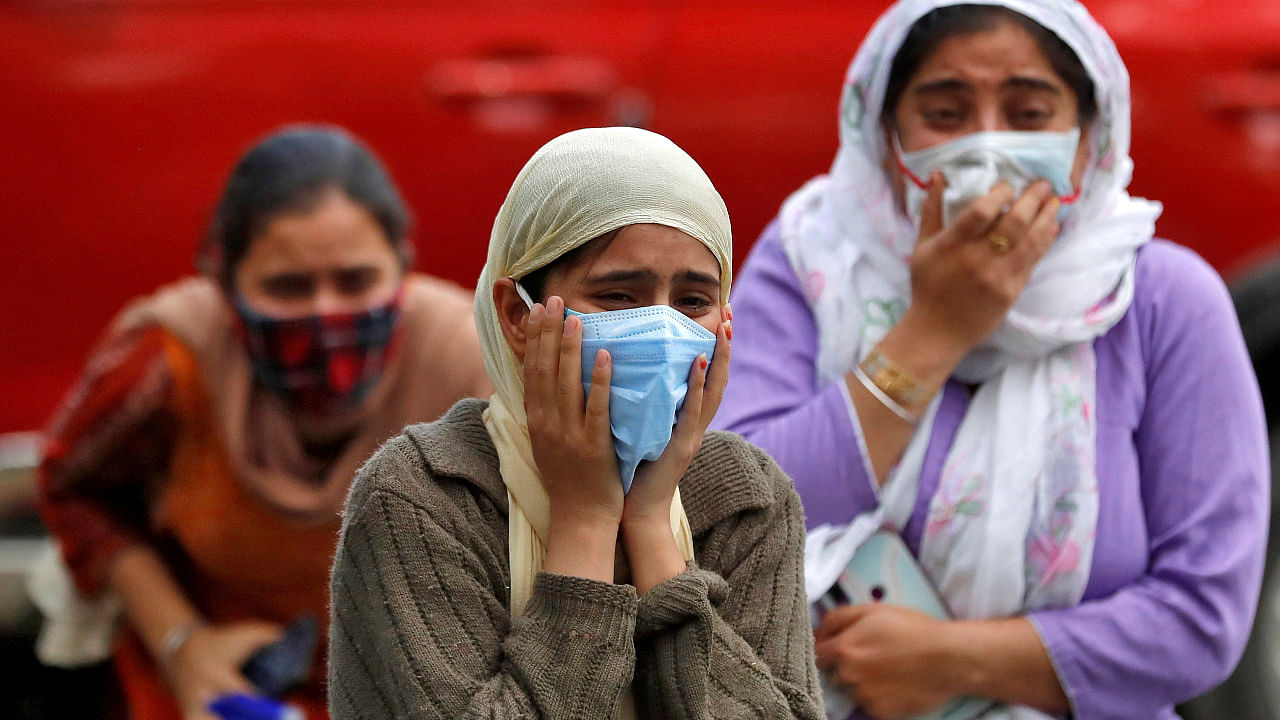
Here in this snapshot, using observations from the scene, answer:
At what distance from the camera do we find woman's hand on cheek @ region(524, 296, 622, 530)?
1491 millimetres

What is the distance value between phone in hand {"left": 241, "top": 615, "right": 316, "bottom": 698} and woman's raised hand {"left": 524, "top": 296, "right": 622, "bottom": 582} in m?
1.18

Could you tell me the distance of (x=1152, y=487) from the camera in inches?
81.4

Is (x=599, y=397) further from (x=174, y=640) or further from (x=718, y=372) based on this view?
(x=174, y=640)

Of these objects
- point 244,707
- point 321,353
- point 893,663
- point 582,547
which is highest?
point 582,547

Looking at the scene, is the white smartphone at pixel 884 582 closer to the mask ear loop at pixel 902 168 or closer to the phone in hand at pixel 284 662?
the mask ear loop at pixel 902 168

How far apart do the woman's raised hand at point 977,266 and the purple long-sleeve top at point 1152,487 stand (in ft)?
0.45

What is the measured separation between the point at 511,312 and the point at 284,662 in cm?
122

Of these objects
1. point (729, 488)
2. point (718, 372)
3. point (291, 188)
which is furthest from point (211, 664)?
point (718, 372)

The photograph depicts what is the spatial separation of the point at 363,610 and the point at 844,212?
1081 millimetres

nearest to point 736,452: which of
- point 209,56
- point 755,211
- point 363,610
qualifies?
point 363,610

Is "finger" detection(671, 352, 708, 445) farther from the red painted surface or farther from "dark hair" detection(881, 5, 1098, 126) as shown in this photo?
the red painted surface

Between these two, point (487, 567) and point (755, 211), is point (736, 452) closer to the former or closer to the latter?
point (487, 567)

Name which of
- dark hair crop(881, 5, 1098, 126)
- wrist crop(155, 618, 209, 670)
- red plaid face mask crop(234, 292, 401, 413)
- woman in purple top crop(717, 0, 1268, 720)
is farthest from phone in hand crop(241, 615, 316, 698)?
dark hair crop(881, 5, 1098, 126)

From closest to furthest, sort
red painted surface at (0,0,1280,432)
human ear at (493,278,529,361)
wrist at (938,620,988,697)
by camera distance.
Result: human ear at (493,278,529,361), wrist at (938,620,988,697), red painted surface at (0,0,1280,432)
